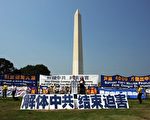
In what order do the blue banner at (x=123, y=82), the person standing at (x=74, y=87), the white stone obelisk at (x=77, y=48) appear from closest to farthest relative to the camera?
1. the person standing at (x=74, y=87)
2. the blue banner at (x=123, y=82)
3. the white stone obelisk at (x=77, y=48)

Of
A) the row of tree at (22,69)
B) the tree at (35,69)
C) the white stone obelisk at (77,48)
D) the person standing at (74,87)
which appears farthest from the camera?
the tree at (35,69)

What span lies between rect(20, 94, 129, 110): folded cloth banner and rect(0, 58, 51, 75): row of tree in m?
73.6

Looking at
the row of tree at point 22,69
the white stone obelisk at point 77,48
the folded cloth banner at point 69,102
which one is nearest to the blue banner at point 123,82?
the white stone obelisk at point 77,48

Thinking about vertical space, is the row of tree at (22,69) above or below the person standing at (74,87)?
above

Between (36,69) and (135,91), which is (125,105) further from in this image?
(36,69)

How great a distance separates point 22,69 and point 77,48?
6285cm

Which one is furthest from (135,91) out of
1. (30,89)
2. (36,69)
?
(36,69)

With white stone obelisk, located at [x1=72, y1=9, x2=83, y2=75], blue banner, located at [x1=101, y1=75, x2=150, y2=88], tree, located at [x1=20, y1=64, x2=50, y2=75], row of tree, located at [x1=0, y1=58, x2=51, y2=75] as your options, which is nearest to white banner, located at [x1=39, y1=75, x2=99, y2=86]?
blue banner, located at [x1=101, y1=75, x2=150, y2=88]

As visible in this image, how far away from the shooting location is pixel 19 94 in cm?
3481

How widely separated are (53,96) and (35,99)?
115 centimetres

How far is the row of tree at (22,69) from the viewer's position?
9025 cm

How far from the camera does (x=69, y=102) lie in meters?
16.4

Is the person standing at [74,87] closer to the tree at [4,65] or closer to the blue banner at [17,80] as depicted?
the blue banner at [17,80]

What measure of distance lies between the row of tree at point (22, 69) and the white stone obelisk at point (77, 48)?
55892 mm
